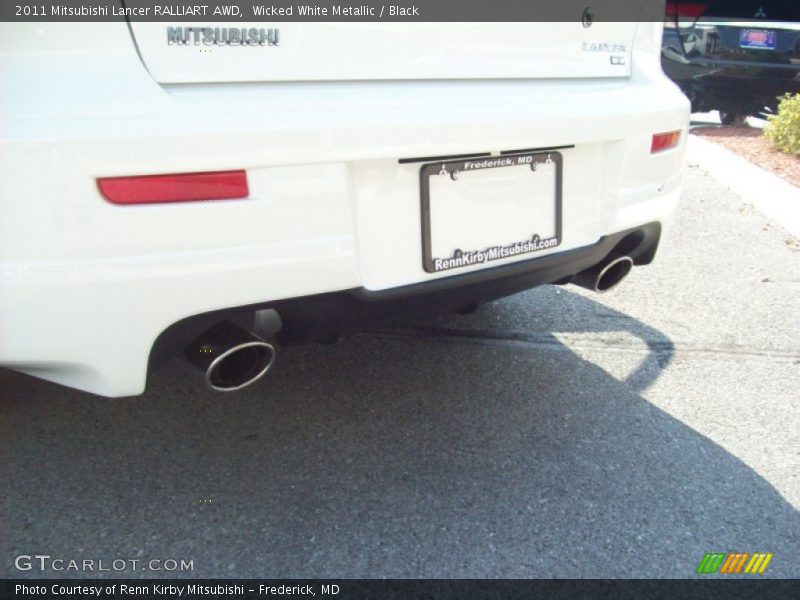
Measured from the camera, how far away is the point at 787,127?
6.77 meters

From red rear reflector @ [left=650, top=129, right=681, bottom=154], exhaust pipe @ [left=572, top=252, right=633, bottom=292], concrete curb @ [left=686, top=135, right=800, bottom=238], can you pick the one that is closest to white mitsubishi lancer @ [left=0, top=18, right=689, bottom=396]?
red rear reflector @ [left=650, top=129, right=681, bottom=154]

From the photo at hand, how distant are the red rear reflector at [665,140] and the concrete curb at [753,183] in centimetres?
179

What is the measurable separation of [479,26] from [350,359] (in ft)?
4.60

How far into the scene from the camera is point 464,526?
2.18m

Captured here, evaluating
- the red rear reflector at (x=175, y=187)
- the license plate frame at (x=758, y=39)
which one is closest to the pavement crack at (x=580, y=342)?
the red rear reflector at (x=175, y=187)

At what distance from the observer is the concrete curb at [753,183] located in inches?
208

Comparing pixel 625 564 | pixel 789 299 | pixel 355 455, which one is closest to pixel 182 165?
pixel 355 455

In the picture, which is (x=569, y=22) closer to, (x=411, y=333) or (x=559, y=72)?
(x=559, y=72)

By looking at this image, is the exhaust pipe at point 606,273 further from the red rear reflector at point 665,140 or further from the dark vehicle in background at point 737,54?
the dark vehicle in background at point 737,54

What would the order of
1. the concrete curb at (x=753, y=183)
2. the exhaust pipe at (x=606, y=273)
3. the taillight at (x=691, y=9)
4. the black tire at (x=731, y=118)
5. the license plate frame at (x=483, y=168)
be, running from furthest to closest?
1. the black tire at (x=731, y=118)
2. the taillight at (x=691, y=9)
3. the concrete curb at (x=753, y=183)
4. the exhaust pipe at (x=606, y=273)
5. the license plate frame at (x=483, y=168)

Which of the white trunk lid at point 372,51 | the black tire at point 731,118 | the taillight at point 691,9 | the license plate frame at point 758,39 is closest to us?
the white trunk lid at point 372,51

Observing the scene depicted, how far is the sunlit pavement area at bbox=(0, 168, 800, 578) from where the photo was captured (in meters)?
2.10

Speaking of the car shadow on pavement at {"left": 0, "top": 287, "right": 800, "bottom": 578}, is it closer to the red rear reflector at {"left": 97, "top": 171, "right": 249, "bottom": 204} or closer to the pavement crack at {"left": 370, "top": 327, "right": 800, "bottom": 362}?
the pavement crack at {"left": 370, "top": 327, "right": 800, "bottom": 362}

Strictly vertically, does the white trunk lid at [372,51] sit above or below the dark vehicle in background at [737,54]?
above
